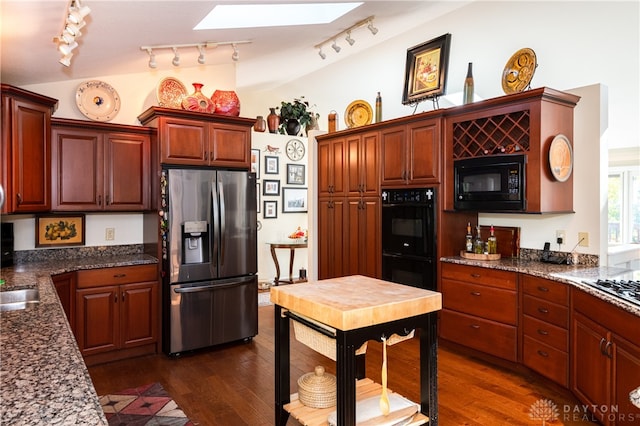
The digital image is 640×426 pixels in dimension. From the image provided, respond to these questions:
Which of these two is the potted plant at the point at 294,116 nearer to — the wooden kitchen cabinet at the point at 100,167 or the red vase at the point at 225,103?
the red vase at the point at 225,103

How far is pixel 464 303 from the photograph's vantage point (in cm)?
367

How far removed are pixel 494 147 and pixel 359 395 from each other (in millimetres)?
2535

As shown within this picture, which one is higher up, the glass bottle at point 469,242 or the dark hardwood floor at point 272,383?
the glass bottle at point 469,242

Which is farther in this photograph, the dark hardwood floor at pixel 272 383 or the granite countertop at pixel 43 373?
the dark hardwood floor at pixel 272 383

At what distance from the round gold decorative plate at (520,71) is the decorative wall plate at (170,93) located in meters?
2.98

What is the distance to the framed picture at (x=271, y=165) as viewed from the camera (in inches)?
268

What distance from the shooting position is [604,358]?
233cm

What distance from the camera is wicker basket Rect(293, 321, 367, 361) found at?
64.9 inches

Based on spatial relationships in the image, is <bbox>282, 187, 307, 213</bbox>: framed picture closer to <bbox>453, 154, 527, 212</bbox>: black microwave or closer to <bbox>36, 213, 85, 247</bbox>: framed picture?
<bbox>36, 213, 85, 247</bbox>: framed picture

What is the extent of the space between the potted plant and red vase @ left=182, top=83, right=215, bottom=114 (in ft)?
7.86

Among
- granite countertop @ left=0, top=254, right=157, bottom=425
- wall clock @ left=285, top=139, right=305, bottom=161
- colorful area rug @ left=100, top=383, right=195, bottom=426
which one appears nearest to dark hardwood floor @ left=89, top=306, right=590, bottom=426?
colorful area rug @ left=100, top=383, right=195, bottom=426

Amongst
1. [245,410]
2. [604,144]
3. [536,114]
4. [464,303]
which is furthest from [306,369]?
[604,144]

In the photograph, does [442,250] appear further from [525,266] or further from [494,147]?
[494,147]

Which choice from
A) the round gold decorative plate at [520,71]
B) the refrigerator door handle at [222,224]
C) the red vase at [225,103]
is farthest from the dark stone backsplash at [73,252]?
the round gold decorative plate at [520,71]
